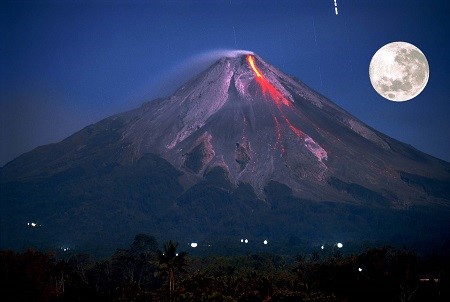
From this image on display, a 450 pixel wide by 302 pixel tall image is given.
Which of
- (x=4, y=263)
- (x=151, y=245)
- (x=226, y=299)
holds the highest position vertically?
(x=4, y=263)

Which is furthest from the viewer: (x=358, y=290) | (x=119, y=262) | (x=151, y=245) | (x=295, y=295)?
(x=151, y=245)

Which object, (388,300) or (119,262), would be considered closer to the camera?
(388,300)

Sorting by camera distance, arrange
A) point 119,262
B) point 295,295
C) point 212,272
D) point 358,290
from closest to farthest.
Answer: point 295,295, point 358,290, point 212,272, point 119,262

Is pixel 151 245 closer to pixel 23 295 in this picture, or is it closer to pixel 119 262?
pixel 119 262

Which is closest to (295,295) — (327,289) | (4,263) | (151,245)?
(327,289)

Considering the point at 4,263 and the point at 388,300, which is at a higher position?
the point at 4,263

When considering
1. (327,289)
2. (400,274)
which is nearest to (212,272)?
(327,289)

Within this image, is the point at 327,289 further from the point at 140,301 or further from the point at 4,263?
the point at 4,263

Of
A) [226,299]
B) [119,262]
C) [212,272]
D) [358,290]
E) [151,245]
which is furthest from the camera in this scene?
[151,245]

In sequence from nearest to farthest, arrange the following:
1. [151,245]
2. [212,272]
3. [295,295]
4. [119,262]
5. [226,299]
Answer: [226,299] → [295,295] → [212,272] → [119,262] → [151,245]
